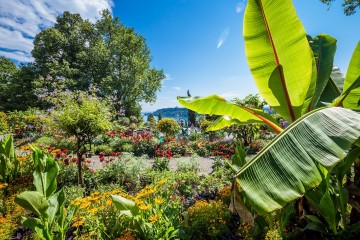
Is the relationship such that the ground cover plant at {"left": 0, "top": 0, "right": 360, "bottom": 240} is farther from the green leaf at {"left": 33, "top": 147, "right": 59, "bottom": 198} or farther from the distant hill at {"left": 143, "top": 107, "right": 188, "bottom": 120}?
the distant hill at {"left": 143, "top": 107, "right": 188, "bottom": 120}

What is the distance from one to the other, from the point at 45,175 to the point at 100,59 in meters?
24.5

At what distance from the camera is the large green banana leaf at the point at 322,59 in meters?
2.83

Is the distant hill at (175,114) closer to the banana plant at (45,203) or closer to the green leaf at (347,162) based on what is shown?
the banana plant at (45,203)


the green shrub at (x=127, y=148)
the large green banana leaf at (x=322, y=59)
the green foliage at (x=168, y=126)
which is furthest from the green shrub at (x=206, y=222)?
the green foliage at (x=168, y=126)

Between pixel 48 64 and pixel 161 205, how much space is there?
2665cm

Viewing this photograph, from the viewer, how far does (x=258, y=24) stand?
238cm

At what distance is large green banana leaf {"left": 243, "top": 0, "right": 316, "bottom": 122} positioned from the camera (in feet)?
7.56

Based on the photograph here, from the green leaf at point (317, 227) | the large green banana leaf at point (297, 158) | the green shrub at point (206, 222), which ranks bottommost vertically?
the green shrub at point (206, 222)

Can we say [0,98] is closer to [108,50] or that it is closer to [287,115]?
[108,50]

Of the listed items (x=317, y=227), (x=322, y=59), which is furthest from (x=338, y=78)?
(x=317, y=227)

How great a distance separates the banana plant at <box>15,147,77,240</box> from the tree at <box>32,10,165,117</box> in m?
21.0

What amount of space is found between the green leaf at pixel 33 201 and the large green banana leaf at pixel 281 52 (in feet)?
9.66

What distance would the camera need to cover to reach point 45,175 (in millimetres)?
2678

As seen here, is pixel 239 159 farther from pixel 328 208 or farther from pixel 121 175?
pixel 121 175
